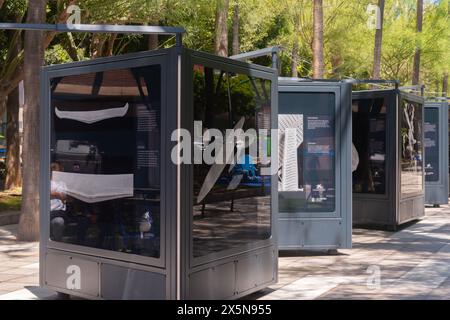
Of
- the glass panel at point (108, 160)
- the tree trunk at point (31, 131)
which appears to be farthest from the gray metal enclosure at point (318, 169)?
the tree trunk at point (31, 131)

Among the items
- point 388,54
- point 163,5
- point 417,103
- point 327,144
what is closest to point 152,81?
point 327,144

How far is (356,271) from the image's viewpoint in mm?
8727

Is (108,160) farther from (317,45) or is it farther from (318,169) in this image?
(317,45)

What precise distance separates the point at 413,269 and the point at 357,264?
81 centimetres

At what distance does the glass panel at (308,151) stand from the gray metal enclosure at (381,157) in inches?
129

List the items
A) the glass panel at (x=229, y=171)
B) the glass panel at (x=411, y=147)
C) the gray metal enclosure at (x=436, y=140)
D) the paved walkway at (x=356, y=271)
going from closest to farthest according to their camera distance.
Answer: the glass panel at (x=229, y=171)
the paved walkway at (x=356, y=271)
the glass panel at (x=411, y=147)
the gray metal enclosure at (x=436, y=140)

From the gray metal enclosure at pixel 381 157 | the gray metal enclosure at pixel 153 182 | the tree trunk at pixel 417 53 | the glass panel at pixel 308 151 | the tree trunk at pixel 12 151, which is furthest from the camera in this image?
the tree trunk at pixel 417 53

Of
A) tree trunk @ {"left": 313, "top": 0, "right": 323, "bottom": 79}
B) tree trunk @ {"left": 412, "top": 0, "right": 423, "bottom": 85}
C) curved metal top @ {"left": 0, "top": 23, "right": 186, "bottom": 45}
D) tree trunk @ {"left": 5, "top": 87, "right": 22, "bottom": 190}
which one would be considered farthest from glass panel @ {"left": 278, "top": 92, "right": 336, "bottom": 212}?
tree trunk @ {"left": 412, "top": 0, "right": 423, "bottom": 85}

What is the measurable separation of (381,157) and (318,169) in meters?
3.41

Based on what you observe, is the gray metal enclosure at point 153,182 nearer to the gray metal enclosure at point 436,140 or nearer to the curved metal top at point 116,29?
the curved metal top at point 116,29

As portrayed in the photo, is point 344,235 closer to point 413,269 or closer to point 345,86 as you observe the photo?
point 413,269

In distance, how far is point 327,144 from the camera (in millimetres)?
9758

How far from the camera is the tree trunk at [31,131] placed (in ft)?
37.2

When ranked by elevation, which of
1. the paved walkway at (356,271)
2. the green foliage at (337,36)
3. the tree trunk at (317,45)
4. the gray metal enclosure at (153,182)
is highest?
the green foliage at (337,36)
